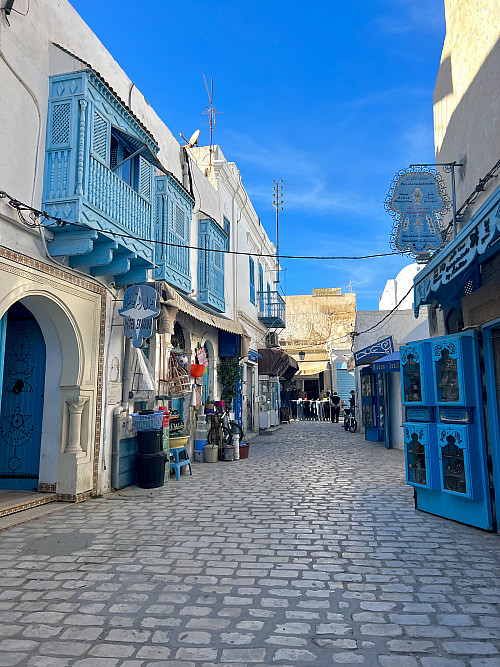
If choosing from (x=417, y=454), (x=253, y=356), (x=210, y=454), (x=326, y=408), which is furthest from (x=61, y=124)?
(x=326, y=408)

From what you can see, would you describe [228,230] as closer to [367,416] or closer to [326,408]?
[367,416]

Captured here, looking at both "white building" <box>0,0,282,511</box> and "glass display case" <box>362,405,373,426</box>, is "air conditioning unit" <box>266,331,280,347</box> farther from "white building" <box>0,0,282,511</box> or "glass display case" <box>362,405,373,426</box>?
"white building" <box>0,0,282,511</box>

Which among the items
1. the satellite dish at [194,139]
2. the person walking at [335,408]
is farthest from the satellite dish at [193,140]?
the person walking at [335,408]

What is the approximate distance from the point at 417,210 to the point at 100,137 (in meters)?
4.86

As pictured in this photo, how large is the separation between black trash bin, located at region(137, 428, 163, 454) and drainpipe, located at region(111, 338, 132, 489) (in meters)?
0.37

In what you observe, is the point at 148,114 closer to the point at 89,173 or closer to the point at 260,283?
the point at 89,173

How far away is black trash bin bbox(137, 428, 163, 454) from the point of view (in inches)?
315

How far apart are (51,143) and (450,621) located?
6798 mm

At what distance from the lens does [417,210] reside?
24.0 feet

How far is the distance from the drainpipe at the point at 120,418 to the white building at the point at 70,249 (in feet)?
0.08

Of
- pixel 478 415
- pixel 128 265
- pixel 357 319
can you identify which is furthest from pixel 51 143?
pixel 357 319

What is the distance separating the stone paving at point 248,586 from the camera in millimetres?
2848

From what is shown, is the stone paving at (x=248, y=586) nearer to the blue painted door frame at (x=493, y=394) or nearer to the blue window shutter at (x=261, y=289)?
the blue painted door frame at (x=493, y=394)

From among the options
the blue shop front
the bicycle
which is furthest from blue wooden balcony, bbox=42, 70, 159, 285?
the bicycle
